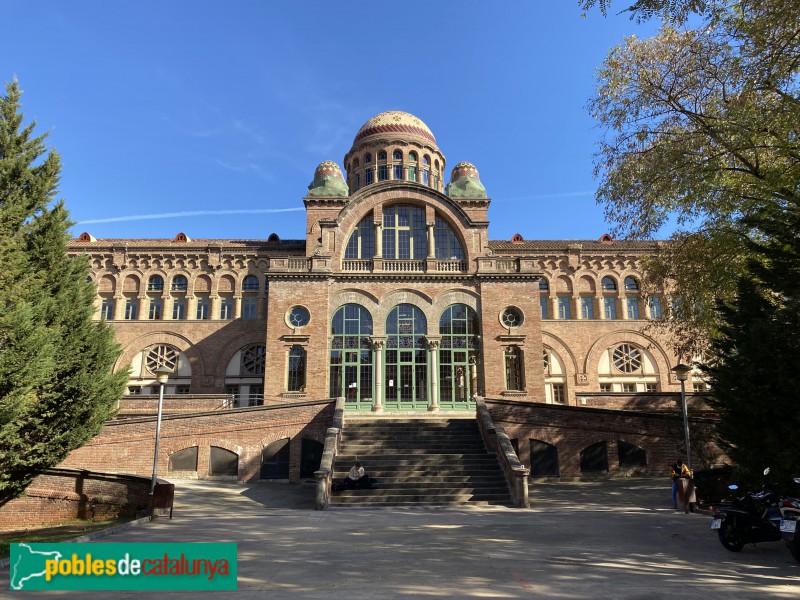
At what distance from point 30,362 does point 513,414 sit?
1769 cm

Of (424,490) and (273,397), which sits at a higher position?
(273,397)

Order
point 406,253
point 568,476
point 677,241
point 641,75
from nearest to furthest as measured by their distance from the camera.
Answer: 1. point 641,75
2. point 677,241
3. point 568,476
4. point 406,253

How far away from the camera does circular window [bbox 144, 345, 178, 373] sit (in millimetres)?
36125

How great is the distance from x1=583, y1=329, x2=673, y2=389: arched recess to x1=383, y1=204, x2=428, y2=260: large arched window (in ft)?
46.5

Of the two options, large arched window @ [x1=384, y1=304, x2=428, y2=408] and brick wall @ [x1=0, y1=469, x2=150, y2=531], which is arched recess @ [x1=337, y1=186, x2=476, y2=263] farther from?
brick wall @ [x1=0, y1=469, x2=150, y2=531]

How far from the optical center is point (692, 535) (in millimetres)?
11398

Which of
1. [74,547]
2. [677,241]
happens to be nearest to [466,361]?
[677,241]

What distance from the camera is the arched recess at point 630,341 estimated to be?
36.0 m

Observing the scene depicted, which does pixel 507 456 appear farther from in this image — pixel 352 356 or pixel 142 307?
pixel 142 307

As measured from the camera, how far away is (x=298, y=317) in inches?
1105

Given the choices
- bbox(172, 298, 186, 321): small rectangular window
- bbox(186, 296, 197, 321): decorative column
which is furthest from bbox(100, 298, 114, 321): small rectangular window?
bbox(186, 296, 197, 321): decorative column

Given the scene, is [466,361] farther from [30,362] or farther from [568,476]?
[30,362]

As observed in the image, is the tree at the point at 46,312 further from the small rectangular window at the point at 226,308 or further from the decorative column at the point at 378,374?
the small rectangular window at the point at 226,308

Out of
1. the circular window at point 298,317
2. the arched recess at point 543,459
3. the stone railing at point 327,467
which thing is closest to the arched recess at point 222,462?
the stone railing at point 327,467
